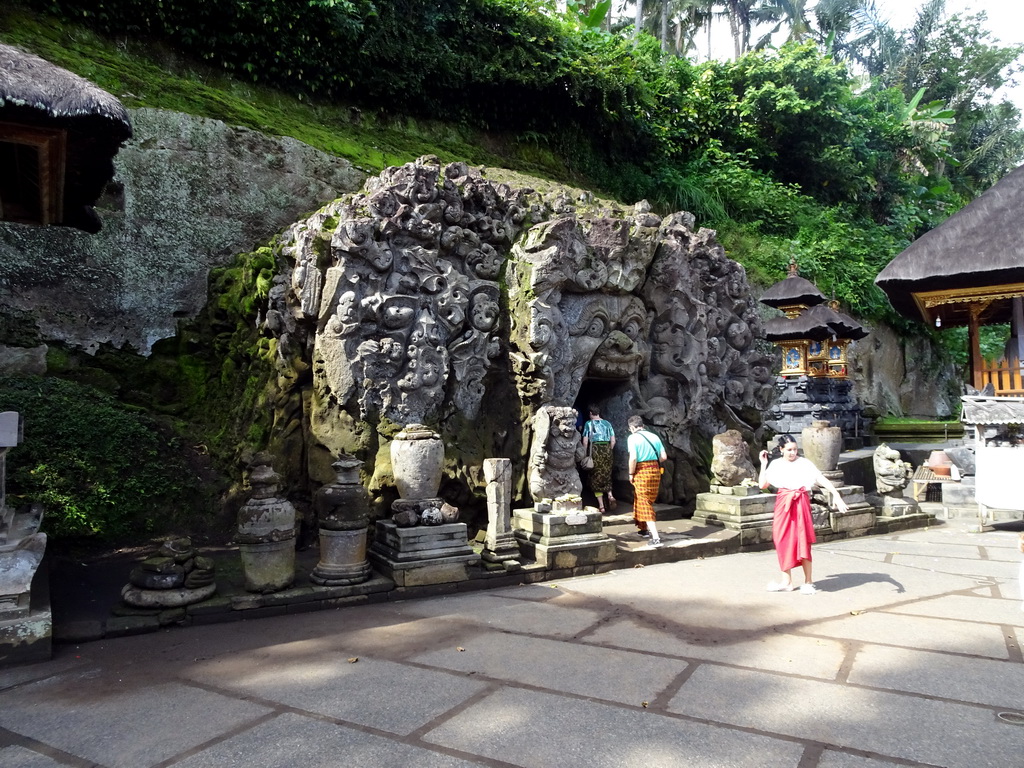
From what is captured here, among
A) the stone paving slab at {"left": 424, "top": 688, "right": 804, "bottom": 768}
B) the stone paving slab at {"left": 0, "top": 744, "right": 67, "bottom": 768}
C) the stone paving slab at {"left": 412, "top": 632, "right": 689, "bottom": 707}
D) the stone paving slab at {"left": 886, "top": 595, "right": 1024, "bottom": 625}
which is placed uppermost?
the stone paving slab at {"left": 0, "top": 744, "right": 67, "bottom": 768}

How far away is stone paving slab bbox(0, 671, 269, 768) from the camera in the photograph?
349 centimetres

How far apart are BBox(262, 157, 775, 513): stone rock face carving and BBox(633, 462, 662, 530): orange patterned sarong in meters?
0.82

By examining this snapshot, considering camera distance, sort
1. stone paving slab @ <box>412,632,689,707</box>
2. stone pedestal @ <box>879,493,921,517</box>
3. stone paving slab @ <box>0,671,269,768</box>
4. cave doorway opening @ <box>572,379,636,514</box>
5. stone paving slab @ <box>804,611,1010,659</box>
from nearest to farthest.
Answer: stone paving slab @ <box>0,671,269,768</box>
stone paving slab @ <box>412,632,689,707</box>
stone paving slab @ <box>804,611,1010,659</box>
cave doorway opening @ <box>572,379,636,514</box>
stone pedestal @ <box>879,493,921,517</box>

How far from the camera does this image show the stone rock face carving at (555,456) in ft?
25.8

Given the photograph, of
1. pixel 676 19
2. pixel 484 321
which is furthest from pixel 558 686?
pixel 676 19

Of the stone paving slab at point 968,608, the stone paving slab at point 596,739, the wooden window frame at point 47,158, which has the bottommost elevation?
the stone paving slab at point 968,608

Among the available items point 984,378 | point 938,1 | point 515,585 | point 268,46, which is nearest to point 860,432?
point 984,378

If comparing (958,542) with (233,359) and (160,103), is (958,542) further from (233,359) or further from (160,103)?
(160,103)

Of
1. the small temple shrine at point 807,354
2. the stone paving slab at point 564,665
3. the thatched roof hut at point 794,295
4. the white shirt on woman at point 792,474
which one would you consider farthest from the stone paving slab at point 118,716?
the thatched roof hut at point 794,295

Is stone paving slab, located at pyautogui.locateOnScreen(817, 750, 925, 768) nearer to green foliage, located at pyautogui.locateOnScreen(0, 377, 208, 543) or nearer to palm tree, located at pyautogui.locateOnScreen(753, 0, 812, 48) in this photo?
green foliage, located at pyautogui.locateOnScreen(0, 377, 208, 543)

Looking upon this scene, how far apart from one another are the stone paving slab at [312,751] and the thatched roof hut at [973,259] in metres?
12.0

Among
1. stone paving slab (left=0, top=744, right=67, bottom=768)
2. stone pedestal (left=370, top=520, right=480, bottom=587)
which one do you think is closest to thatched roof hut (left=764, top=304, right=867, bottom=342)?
stone pedestal (left=370, top=520, right=480, bottom=587)

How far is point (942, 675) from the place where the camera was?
169 inches

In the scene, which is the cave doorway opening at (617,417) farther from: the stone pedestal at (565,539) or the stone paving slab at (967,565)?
the stone paving slab at (967,565)
